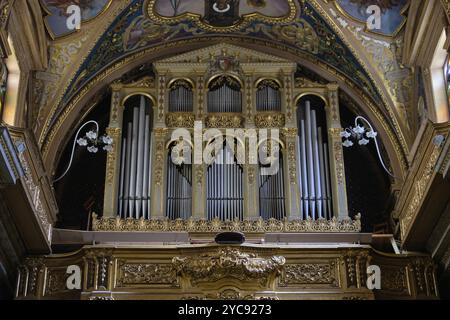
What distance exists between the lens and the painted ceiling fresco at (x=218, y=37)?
1773 cm

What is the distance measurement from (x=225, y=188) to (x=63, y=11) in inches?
184

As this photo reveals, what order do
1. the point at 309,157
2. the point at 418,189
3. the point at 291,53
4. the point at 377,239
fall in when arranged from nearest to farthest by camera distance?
the point at 418,189 → the point at 377,239 → the point at 309,157 → the point at 291,53

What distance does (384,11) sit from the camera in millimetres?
16844

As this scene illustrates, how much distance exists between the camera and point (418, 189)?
1490cm

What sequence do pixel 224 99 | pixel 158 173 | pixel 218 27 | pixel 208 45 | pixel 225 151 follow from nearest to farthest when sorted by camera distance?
pixel 158 173 → pixel 225 151 → pixel 224 99 → pixel 218 27 → pixel 208 45

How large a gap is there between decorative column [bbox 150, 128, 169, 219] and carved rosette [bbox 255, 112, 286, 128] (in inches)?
76.9

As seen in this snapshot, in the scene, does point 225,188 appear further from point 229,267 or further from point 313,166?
point 229,267

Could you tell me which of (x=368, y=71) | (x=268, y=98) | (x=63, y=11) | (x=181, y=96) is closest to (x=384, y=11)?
(x=368, y=71)

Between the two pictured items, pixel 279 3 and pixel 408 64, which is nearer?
pixel 408 64

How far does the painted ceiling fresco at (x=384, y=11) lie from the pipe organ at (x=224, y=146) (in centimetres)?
193

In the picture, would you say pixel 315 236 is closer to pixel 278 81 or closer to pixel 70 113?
pixel 278 81

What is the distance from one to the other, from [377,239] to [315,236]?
1.17m

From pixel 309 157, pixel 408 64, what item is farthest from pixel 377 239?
pixel 408 64

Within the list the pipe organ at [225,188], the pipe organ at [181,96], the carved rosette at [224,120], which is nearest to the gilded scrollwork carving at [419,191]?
the pipe organ at [225,188]
